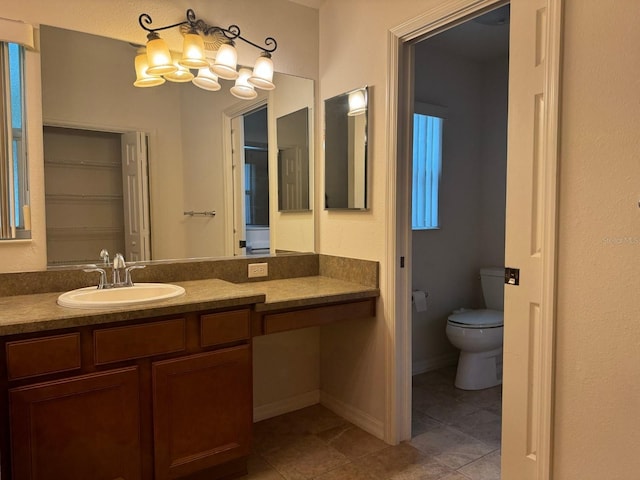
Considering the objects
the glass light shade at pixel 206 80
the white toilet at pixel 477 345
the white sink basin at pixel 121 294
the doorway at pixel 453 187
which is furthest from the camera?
the doorway at pixel 453 187

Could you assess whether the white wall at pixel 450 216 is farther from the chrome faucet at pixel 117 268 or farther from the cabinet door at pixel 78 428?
the cabinet door at pixel 78 428

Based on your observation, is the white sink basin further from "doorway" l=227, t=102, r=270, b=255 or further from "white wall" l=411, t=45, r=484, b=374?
"white wall" l=411, t=45, r=484, b=374

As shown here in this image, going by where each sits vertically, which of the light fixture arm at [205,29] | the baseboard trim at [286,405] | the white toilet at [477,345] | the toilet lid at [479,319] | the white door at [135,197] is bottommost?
the baseboard trim at [286,405]

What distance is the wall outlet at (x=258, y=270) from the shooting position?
8.42ft

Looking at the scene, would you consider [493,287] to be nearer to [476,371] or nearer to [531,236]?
[476,371]

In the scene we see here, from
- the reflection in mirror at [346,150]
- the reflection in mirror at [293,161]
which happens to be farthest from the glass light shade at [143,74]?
the reflection in mirror at [346,150]

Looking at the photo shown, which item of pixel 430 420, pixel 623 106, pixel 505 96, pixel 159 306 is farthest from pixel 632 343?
pixel 505 96

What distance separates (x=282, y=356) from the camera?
8.96 ft

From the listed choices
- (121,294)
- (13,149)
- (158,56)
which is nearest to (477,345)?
(121,294)

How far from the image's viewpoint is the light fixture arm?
2199 millimetres

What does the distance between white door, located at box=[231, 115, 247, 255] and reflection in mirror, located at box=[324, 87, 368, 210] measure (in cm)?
50

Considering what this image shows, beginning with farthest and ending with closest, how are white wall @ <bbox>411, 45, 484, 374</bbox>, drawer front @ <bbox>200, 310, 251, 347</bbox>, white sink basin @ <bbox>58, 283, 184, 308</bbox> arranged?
white wall @ <bbox>411, 45, 484, 374</bbox> < drawer front @ <bbox>200, 310, 251, 347</bbox> < white sink basin @ <bbox>58, 283, 184, 308</bbox>

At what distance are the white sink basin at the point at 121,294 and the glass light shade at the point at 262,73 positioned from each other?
118cm

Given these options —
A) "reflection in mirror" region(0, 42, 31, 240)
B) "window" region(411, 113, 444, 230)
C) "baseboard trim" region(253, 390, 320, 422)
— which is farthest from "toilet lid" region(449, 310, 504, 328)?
"reflection in mirror" region(0, 42, 31, 240)
